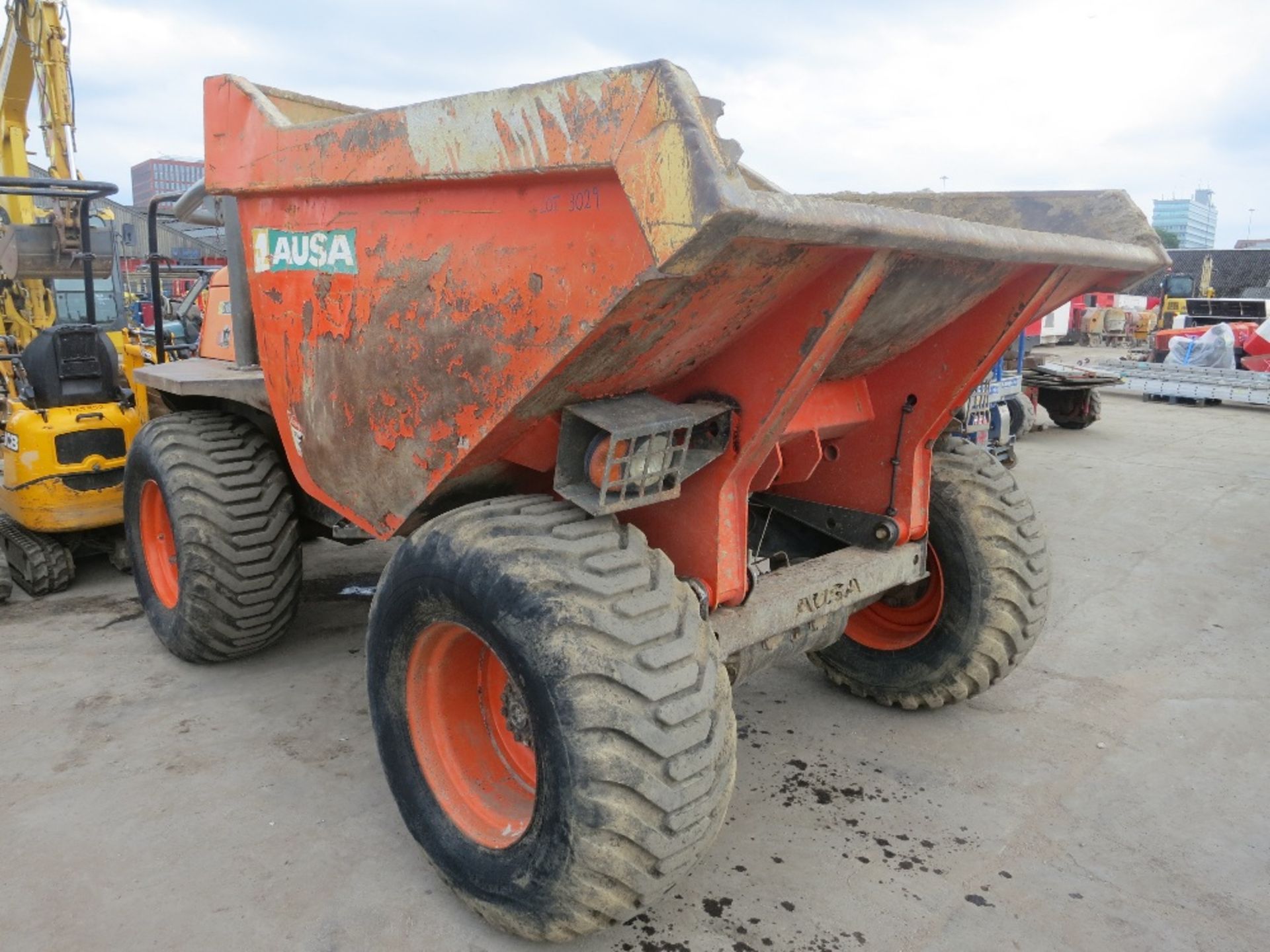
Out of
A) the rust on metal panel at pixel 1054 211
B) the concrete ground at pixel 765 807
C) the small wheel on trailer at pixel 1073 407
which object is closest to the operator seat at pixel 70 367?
the concrete ground at pixel 765 807

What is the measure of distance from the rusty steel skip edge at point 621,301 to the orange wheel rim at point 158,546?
1.23m

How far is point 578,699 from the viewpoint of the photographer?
209 cm

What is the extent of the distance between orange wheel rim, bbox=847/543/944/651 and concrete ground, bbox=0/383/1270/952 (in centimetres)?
29

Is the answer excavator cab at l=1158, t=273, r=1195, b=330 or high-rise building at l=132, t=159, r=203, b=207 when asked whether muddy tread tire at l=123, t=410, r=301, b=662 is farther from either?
high-rise building at l=132, t=159, r=203, b=207

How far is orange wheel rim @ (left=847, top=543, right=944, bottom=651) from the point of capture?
3.57 metres

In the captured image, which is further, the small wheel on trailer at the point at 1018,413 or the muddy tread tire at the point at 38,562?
the small wheel on trailer at the point at 1018,413

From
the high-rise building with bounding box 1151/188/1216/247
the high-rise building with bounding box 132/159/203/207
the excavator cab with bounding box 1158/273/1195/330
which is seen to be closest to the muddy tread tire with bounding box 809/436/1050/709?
the excavator cab with bounding box 1158/273/1195/330

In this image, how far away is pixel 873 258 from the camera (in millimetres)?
2125

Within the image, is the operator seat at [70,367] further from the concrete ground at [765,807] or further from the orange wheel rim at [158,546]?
the orange wheel rim at [158,546]

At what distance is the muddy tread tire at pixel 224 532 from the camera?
370cm

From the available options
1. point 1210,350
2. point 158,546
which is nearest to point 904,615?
point 158,546

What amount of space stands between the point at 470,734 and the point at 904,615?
1.80 metres

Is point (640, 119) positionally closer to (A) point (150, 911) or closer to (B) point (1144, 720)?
(A) point (150, 911)

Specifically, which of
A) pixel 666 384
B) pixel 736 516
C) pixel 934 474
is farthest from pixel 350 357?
pixel 934 474
